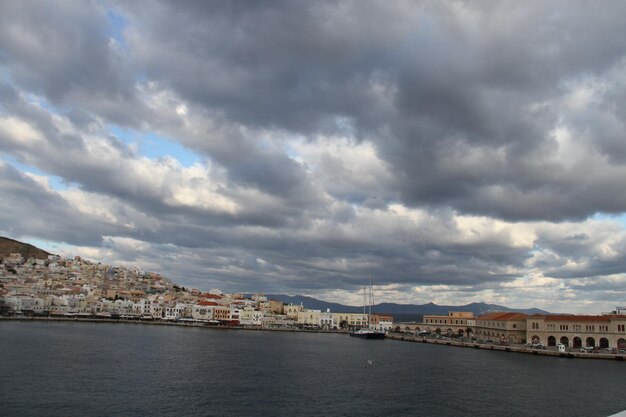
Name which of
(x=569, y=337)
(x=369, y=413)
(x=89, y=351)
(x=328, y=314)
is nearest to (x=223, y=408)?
(x=369, y=413)

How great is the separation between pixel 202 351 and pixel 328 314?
112 m

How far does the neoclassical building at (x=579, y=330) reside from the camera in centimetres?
9262

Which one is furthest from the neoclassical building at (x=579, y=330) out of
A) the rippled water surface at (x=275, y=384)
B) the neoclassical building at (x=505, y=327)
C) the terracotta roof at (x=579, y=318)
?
the rippled water surface at (x=275, y=384)

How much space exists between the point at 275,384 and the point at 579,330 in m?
74.7

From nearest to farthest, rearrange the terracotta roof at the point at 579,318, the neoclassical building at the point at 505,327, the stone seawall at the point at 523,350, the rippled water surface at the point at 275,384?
the rippled water surface at the point at 275,384 < the stone seawall at the point at 523,350 < the terracotta roof at the point at 579,318 < the neoclassical building at the point at 505,327

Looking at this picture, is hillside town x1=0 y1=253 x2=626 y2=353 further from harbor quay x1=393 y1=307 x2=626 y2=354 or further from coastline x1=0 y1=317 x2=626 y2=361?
coastline x1=0 y1=317 x2=626 y2=361

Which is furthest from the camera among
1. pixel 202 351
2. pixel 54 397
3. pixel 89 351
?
pixel 202 351

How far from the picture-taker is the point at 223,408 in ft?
116

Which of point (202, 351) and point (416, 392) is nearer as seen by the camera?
point (416, 392)

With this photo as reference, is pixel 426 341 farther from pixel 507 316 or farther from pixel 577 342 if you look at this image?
pixel 577 342

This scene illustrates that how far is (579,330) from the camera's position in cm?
9644

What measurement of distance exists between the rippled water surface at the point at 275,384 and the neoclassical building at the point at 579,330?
23.8 metres

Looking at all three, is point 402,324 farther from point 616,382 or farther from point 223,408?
point 223,408

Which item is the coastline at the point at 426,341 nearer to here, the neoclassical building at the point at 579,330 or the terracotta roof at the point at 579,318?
the neoclassical building at the point at 579,330
